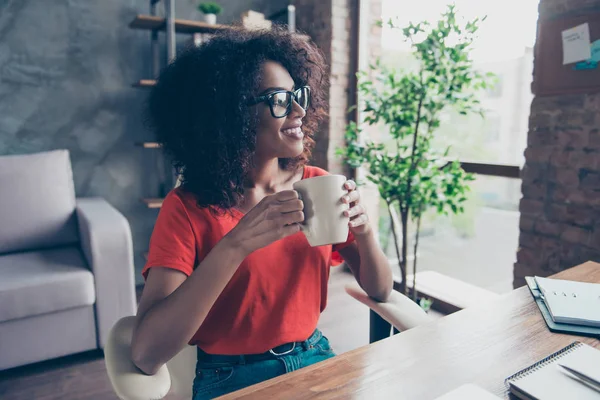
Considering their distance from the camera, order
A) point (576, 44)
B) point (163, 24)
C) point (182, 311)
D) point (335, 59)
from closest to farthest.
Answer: point (182, 311), point (576, 44), point (163, 24), point (335, 59)

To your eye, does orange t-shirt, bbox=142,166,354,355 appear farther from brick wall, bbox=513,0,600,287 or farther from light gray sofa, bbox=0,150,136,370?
brick wall, bbox=513,0,600,287

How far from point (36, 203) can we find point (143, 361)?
2.06m

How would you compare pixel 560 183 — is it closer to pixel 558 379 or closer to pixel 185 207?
pixel 558 379

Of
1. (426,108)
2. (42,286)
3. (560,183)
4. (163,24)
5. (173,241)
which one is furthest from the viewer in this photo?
(163,24)

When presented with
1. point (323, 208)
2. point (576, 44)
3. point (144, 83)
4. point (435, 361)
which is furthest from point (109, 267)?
point (576, 44)

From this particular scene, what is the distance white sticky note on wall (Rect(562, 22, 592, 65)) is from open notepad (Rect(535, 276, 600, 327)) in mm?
1139

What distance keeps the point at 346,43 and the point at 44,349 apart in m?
2.65

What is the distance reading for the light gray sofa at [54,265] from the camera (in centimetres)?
205

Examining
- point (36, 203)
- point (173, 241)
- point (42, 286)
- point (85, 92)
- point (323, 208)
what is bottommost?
point (42, 286)

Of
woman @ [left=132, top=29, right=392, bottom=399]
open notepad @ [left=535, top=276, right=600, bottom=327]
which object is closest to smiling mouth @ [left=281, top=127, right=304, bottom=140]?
woman @ [left=132, top=29, right=392, bottom=399]

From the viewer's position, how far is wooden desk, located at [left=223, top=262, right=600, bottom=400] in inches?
25.3

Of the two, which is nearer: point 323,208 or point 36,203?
point 323,208

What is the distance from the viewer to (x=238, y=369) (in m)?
0.97

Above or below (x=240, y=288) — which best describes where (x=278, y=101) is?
above
